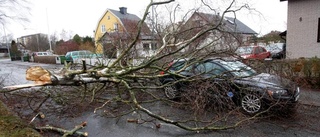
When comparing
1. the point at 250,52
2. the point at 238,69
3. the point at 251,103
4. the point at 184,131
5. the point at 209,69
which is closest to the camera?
the point at 184,131

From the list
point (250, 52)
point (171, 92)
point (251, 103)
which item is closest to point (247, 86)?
point (251, 103)

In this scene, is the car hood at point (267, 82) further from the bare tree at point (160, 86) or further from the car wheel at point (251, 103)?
the bare tree at point (160, 86)

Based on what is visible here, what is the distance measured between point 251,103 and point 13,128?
5213mm

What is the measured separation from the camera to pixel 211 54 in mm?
5312

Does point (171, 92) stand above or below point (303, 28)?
below

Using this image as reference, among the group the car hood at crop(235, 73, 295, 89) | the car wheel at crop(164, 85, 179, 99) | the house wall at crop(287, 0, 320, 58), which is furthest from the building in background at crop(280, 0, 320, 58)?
the car wheel at crop(164, 85, 179, 99)

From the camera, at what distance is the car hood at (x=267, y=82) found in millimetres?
4738

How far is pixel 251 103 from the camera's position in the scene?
15.7 ft

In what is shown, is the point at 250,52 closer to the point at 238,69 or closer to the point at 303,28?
the point at 303,28

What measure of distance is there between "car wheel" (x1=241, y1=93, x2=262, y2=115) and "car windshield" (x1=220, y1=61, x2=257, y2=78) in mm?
596

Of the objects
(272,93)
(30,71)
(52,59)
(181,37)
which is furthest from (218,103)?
(52,59)

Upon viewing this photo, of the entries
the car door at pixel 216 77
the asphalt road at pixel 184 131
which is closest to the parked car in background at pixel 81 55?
the asphalt road at pixel 184 131

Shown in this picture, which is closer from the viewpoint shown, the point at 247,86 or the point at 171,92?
the point at 247,86

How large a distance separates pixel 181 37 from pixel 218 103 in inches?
128
